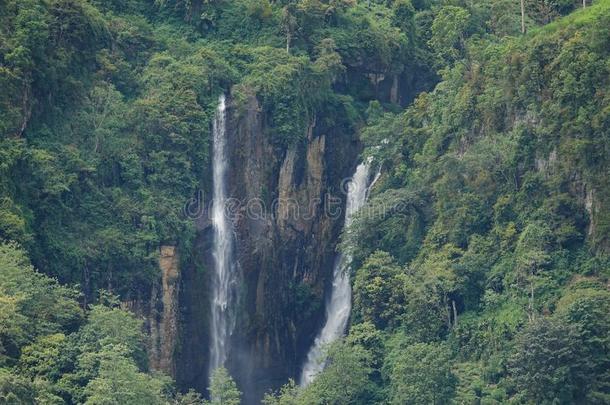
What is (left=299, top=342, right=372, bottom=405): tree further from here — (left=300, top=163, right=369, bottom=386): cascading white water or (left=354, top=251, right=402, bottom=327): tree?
(left=300, top=163, right=369, bottom=386): cascading white water

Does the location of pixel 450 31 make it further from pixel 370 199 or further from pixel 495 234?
pixel 495 234

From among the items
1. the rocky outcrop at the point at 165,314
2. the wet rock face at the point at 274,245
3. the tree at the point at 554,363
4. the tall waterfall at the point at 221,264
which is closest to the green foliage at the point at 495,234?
the tree at the point at 554,363

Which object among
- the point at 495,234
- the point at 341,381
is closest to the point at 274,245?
the point at 341,381

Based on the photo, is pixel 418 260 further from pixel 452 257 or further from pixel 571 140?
pixel 571 140

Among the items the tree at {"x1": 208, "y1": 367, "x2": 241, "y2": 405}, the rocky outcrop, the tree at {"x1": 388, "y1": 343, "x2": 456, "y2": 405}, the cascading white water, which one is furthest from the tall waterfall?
the tree at {"x1": 388, "y1": 343, "x2": 456, "y2": 405}

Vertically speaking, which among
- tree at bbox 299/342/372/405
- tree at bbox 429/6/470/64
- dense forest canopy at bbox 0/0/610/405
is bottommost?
tree at bbox 299/342/372/405
